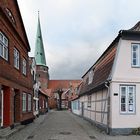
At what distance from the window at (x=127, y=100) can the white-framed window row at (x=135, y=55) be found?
1467 millimetres

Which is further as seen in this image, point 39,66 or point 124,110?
point 39,66

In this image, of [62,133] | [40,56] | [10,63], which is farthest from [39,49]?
[62,133]

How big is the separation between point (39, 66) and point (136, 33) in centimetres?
7212

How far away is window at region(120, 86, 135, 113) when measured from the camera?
20062 millimetres

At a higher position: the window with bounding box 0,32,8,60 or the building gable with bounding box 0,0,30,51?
the building gable with bounding box 0,0,30,51

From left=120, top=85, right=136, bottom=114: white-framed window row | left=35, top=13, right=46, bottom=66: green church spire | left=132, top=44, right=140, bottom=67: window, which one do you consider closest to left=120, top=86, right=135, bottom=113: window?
left=120, top=85, right=136, bottom=114: white-framed window row

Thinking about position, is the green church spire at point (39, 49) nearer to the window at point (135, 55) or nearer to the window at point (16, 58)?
the window at point (16, 58)

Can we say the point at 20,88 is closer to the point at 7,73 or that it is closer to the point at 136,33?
the point at 7,73

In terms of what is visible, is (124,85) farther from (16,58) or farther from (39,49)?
(39,49)

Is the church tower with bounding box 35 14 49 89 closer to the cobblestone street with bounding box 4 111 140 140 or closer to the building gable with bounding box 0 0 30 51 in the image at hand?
the building gable with bounding box 0 0 30 51

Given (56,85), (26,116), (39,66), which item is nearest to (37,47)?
(39,66)

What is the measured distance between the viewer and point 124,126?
19.8 m

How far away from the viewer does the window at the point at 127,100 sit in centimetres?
2006

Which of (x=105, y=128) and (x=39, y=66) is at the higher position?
(x=39, y=66)
